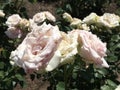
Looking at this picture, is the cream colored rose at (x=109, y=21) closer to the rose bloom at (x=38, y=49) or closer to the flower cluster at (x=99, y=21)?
the flower cluster at (x=99, y=21)

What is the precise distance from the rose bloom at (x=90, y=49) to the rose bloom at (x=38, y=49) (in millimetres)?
94

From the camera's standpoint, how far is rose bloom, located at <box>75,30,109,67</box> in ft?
4.73

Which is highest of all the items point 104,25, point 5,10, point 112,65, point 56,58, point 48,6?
point 48,6

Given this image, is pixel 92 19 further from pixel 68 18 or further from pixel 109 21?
pixel 68 18

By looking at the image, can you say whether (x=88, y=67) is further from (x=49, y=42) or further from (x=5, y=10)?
(x=5, y=10)

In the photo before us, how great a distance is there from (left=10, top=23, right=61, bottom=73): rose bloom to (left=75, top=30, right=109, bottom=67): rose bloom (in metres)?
0.09

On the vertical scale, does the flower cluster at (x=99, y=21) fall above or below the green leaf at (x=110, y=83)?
above

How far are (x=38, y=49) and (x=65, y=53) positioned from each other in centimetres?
10

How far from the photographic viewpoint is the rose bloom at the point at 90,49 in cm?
144

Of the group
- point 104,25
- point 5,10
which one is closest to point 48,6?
point 5,10

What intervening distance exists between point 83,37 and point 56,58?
138 millimetres

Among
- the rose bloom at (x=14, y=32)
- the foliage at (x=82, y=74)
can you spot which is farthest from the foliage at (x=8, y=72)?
the rose bloom at (x=14, y=32)

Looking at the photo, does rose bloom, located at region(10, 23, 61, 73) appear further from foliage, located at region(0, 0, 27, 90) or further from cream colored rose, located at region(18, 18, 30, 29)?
cream colored rose, located at region(18, 18, 30, 29)

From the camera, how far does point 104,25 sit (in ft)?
7.80
